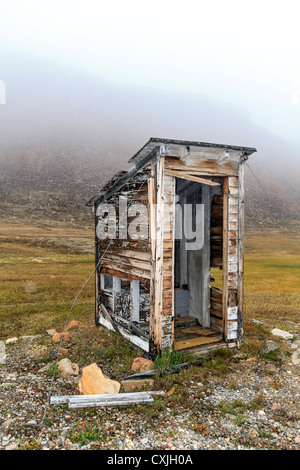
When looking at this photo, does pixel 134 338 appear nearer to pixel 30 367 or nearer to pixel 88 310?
pixel 30 367

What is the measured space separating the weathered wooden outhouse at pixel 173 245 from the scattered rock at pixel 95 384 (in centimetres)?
127

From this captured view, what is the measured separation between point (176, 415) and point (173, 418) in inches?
4.4

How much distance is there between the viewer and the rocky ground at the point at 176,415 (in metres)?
4.50

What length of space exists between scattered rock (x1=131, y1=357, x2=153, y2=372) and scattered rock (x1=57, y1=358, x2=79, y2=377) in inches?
47.0

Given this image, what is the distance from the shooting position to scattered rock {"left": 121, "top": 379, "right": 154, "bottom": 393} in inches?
235

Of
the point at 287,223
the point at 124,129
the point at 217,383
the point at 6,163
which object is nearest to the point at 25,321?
the point at 217,383

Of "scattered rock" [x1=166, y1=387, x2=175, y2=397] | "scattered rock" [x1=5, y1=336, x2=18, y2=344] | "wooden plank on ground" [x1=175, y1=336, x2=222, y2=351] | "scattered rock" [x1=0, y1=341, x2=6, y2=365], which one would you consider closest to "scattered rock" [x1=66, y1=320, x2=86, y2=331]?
"scattered rock" [x1=5, y1=336, x2=18, y2=344]

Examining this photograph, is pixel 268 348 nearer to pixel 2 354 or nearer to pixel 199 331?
pixel 199 331

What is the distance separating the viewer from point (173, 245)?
695 centimetres

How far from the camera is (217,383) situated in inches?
249

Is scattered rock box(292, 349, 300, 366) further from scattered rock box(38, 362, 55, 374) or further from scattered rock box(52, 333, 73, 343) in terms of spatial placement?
scattered rock box(52, 333, 73, 343)

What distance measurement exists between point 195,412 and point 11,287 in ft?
47.4

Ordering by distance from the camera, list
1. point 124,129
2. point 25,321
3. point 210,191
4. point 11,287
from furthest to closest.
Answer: point 124,129 → point 11,287 → point 25,321 → point 210,191

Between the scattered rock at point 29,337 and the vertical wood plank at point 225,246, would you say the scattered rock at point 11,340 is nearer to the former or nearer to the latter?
the scattered rock at point 29,337
